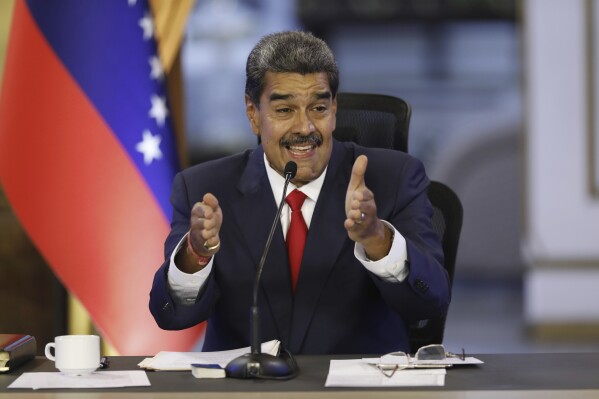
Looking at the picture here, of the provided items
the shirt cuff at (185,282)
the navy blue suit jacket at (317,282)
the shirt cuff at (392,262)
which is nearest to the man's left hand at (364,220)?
the shirt cuff at (392,262)

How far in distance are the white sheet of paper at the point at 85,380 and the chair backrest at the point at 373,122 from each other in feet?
2.81

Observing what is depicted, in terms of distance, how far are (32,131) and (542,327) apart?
12.9ft

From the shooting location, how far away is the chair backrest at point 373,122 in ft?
7.87

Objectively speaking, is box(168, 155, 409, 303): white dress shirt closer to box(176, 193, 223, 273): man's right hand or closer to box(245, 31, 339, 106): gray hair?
box(176, 193, 223, 273): man's right hand

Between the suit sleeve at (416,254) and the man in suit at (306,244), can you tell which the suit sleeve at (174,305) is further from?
the suit sleeve at (416,254)

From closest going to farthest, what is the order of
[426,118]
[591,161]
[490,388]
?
[490,388] → [591,161] → [426,118]

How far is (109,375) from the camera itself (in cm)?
175

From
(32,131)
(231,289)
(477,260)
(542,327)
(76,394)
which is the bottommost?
(76,394)

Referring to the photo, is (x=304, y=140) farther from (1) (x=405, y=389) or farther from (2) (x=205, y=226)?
(1) (x=405, y=389)

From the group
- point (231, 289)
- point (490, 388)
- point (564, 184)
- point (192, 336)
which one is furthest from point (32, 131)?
point (564, 184)

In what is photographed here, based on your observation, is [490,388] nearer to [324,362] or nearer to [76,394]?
[324,362]

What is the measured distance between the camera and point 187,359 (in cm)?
185

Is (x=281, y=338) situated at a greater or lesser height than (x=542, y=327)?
lesser

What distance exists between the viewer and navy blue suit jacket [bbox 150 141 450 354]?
2121mm
